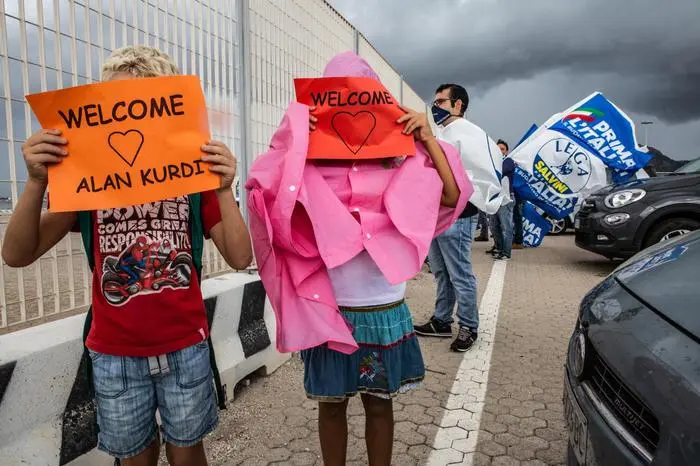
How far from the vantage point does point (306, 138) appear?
1.93 m

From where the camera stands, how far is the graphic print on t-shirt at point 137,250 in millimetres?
1697

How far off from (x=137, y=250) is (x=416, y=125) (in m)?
1.09

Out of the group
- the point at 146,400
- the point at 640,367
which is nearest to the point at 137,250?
the point at 146,400

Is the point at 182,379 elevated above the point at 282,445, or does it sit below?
above

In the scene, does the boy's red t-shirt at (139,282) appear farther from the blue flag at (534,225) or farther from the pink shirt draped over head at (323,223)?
the blue flag at (534,225)

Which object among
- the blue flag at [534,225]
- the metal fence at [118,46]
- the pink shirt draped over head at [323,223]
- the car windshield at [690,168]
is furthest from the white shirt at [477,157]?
the blue flag at [534,225]

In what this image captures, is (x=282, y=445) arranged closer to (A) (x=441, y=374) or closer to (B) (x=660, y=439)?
(A) (x=441, y=374)

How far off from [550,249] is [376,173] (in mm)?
10219

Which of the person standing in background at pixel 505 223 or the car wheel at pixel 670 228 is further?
the person standing in background at pixel 505 223

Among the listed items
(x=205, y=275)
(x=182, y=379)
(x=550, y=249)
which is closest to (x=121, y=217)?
(x=182, y=379)

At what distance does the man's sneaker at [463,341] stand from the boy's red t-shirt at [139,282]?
285cm

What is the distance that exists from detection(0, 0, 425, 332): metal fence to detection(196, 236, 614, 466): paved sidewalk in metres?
1.02

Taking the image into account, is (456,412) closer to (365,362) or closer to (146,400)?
(365,362)


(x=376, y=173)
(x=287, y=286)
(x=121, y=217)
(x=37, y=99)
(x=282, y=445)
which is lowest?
(x=282, y=445)
